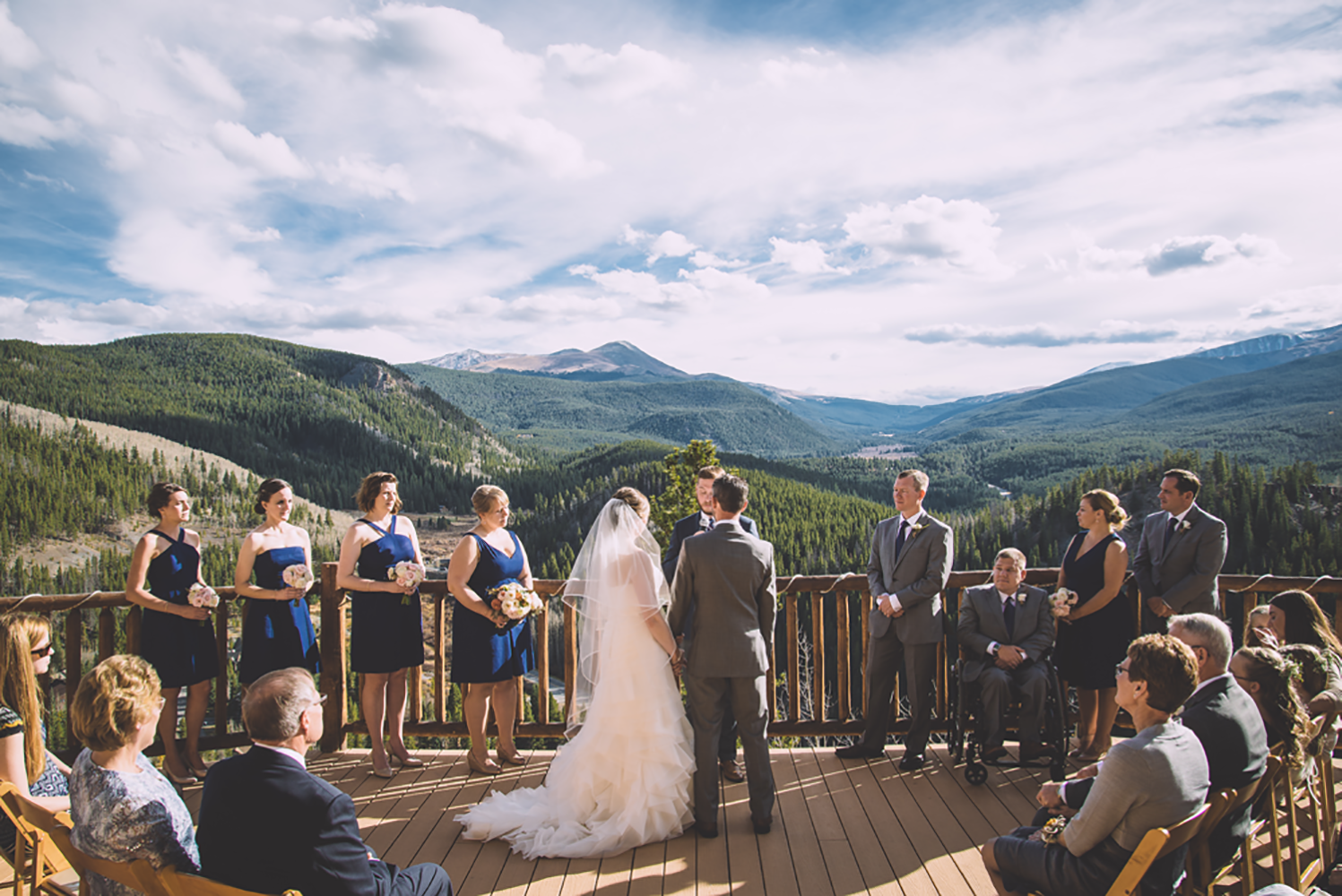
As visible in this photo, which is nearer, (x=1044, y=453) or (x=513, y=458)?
(x=513, y=458)

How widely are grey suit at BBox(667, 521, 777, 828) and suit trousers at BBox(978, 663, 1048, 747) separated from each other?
1827 millimetres

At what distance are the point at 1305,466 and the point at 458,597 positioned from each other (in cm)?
8635

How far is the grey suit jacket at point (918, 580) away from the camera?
16.8ft

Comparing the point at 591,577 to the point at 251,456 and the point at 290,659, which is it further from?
the point at 251,456

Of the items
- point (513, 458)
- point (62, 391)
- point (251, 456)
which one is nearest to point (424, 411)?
point (513, 458)

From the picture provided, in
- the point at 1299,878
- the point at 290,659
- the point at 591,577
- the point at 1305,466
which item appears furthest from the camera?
the point at 1305,466

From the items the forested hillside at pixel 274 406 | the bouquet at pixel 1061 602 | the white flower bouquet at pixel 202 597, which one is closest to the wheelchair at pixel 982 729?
the bouquet at pixel 1061 602

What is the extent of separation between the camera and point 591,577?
4328 mm

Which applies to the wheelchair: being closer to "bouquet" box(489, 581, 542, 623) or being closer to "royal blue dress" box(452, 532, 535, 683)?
"bouquet" box(489, 581, 542, 623)

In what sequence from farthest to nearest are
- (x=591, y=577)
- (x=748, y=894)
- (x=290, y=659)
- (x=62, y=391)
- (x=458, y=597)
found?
(x=62, y=391), (x=290, y=659), (x=458, y=597), (x=591, y=577), (x=748, y=894)

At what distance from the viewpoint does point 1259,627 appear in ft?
A: 14.6

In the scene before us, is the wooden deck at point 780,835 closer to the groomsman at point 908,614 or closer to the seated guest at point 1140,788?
the groomsman at point 908,614

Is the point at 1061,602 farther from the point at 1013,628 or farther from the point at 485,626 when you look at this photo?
the point at 485,626

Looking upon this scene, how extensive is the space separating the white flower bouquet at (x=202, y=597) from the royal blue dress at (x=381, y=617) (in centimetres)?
93
